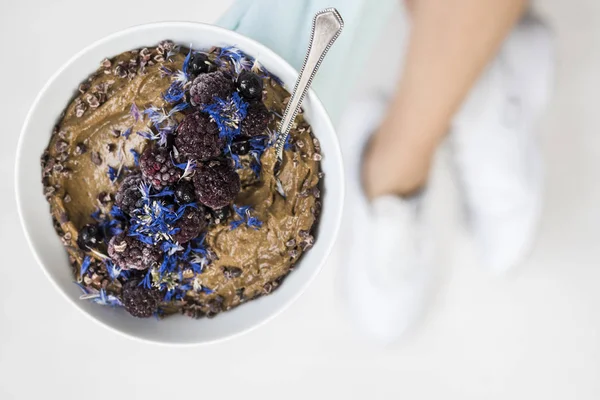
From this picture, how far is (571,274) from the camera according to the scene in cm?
169

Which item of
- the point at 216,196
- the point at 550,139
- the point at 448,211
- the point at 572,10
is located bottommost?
the point at 216,196

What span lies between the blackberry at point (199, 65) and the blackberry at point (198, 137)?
9 cm

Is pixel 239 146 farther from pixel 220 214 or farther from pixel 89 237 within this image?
pixel 89 237

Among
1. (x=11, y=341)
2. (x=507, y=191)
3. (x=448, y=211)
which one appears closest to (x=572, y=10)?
(x=507, y=191)

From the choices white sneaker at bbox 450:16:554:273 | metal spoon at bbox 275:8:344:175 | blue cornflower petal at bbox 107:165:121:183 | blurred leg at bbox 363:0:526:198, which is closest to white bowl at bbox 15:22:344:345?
metal spoon at bbox 275:8:344:175

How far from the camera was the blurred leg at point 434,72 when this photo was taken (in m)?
1.30

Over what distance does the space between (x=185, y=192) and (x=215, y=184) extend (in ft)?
0.19

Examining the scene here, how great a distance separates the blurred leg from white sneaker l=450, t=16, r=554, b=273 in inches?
8.7

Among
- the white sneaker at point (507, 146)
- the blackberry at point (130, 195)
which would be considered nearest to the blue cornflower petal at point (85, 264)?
the blackberry at point (130, 195)

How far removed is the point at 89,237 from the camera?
1.04 m

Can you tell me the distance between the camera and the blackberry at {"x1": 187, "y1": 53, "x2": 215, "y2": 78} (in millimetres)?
995

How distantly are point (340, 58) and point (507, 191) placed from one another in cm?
71

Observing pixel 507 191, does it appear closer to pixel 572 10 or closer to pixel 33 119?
pixel 572 10

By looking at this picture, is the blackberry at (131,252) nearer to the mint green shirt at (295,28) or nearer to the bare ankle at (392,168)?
the mint green shirt at (295,28)
